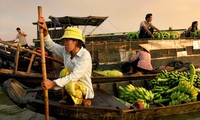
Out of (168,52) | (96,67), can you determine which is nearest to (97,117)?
(96,67)

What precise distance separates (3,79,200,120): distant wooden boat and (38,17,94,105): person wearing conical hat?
301 millimetres

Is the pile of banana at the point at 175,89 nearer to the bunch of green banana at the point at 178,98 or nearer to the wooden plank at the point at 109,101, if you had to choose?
the bunch of green banana at the point at 178,98

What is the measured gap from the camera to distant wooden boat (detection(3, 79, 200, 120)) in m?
5.12

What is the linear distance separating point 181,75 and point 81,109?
3.18 metres

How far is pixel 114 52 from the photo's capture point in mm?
11188

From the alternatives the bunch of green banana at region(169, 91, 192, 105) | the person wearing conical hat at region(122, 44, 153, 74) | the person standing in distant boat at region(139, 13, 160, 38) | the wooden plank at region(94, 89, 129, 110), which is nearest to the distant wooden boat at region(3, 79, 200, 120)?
the wooden plank at region(94, 89, 129, 110)

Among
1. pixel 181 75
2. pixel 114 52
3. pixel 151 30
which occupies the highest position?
pixel 151 30

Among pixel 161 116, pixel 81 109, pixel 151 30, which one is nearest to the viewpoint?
pixel 81 109

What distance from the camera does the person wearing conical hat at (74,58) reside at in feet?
14.6

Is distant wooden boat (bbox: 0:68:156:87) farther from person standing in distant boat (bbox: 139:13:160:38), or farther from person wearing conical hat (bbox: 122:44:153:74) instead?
person standing in distant boat (bbox: 139:13:160:38)

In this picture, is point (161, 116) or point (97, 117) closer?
point (97, 117)

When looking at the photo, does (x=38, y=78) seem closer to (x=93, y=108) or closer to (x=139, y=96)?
(x=139, y=96)

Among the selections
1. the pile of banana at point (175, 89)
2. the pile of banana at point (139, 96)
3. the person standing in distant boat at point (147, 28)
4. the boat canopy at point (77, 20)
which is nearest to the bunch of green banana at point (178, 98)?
the pile of banana at point (175, 89)

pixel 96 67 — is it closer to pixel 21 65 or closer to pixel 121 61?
pixel 121 61
